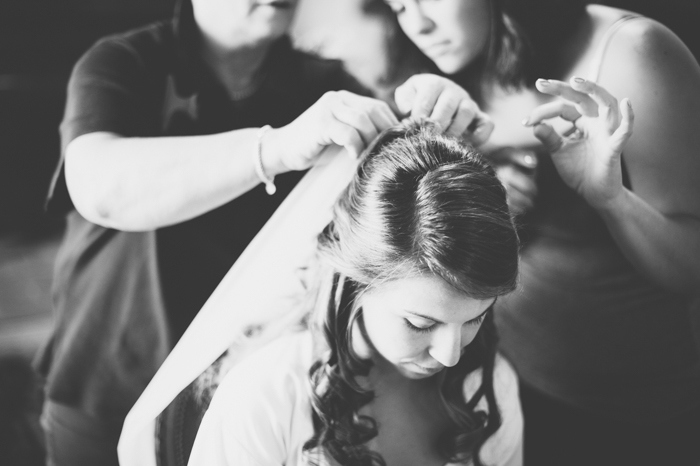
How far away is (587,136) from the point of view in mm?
885

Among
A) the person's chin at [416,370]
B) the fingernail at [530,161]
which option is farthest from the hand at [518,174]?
the person's chin at [416,370]

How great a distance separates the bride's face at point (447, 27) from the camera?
903 mm

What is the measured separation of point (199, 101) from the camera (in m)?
0.90

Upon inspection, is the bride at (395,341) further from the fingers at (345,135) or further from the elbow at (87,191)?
the elbow at (87,191)

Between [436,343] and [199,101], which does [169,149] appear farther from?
[436,343]

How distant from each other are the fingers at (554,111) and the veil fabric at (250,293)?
31cm

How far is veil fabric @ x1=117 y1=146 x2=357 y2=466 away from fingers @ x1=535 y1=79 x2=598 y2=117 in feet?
0.98

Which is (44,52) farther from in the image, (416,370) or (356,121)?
(416,370)

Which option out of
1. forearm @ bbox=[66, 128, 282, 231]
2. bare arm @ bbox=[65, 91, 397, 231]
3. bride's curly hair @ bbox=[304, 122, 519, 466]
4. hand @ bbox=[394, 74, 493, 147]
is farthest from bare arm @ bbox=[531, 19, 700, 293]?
forearm @ bbox=[66, 128, 282, 231]

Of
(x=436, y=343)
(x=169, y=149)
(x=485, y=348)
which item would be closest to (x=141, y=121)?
(x=169, y=149)

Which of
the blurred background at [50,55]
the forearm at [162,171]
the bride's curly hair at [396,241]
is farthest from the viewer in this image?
the blurred background at [50,55]

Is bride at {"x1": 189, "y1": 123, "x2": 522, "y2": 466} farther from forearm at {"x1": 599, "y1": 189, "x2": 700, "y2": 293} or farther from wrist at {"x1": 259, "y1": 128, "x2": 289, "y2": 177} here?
forearm at {"x1": 599, "y1": 189, "x2": 700, "y2": 293}

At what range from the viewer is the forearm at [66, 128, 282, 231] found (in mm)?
808

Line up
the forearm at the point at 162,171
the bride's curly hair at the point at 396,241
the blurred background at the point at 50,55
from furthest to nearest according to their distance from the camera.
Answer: the blurred background at the point at 50,55
the forearm at the point at 162,171
the bride's curly hair at the point at 396,241
